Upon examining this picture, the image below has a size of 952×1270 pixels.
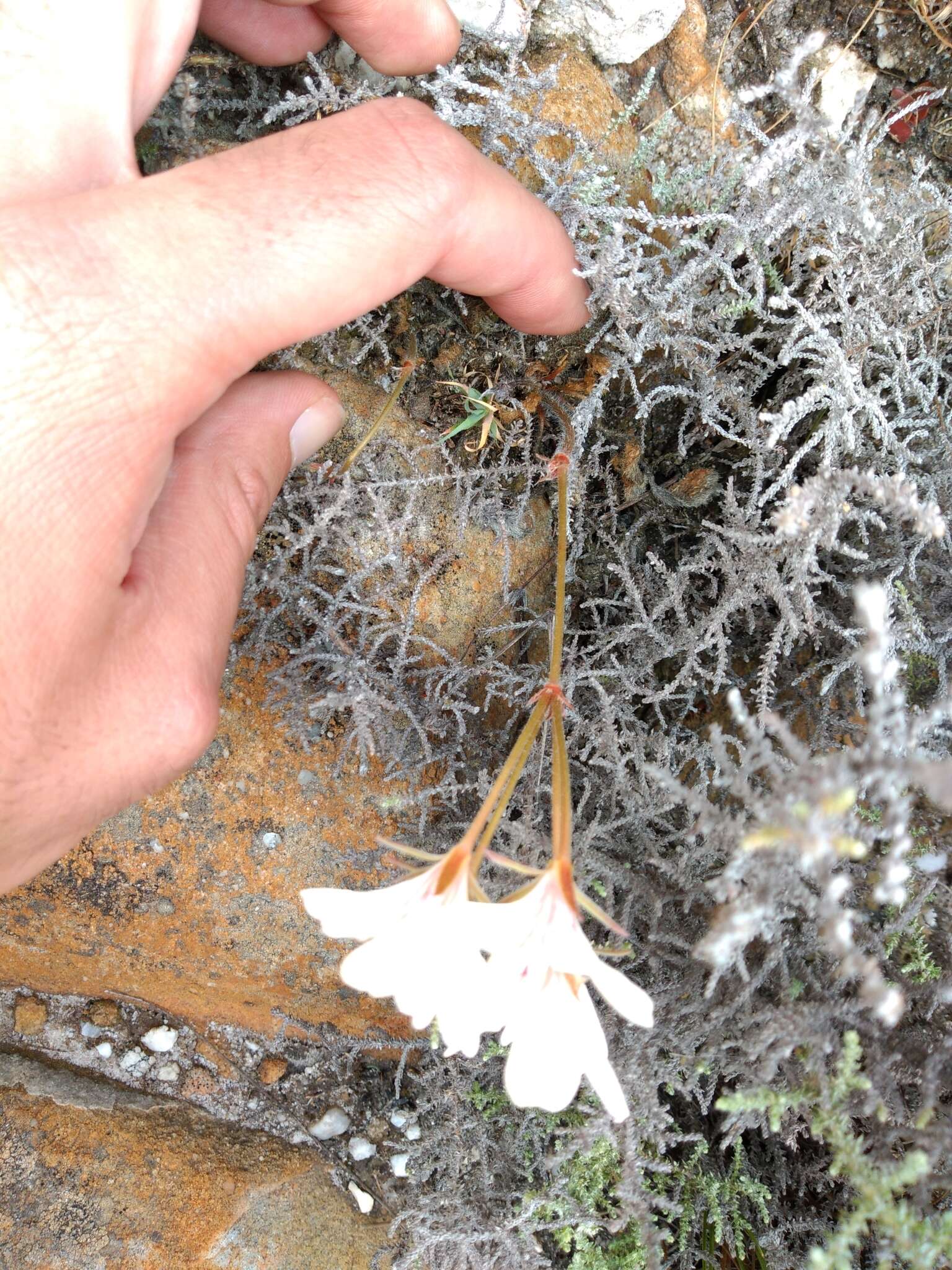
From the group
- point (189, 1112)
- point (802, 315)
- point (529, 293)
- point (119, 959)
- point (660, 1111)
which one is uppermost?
point (802, 315)

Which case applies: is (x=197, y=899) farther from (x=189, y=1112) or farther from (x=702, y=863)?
(x=702, y=863)

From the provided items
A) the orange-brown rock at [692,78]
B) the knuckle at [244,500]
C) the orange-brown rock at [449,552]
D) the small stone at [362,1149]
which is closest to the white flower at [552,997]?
the knuckle at [244,500]

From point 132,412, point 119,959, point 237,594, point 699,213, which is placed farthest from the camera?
point 119,959

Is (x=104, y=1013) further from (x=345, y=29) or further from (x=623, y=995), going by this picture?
(x=345, y=29)

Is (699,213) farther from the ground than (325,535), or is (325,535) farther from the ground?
(699,213)

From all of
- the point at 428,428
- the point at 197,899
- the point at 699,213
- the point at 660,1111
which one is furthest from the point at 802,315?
the point at 197,899

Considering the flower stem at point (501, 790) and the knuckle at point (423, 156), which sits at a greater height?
the knuckle at point (423, 156)

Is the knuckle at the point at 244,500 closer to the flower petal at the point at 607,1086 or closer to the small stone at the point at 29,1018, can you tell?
the flower petal at the point at 607,1086
